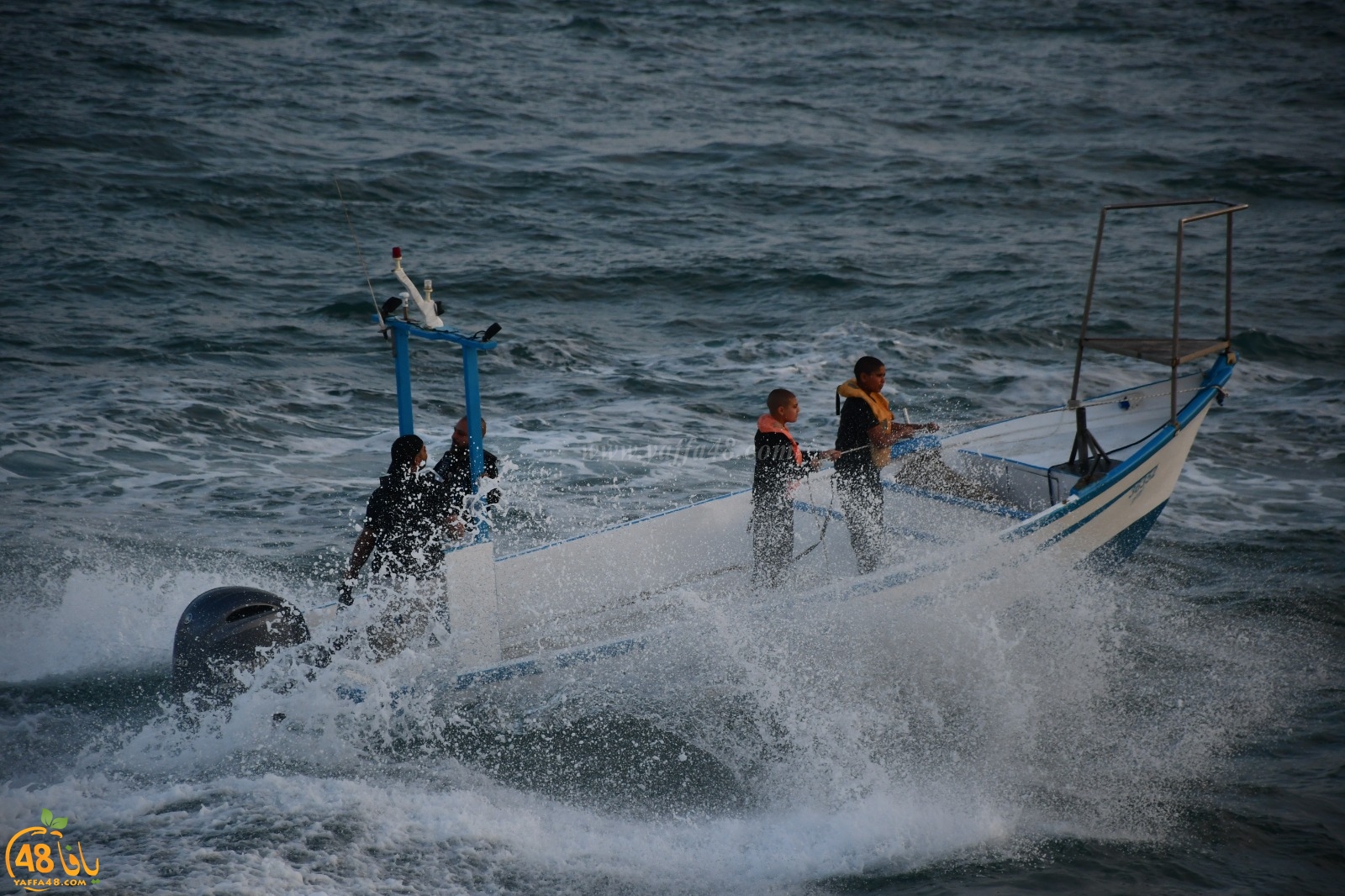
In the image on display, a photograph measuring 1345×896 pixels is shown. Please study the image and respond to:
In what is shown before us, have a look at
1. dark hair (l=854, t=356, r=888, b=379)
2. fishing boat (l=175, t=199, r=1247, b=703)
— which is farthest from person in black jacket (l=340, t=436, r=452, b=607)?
dark hair (l=854, t=356, r=888, b=379)

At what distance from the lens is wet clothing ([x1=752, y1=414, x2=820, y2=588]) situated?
7082 mm

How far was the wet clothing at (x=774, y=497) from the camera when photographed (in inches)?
279

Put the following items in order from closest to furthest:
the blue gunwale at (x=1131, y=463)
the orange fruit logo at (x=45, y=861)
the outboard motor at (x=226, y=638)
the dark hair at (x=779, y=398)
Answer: the orange fruit logo at (x=45, y=861) → the outboard motor at (x=226, y=638) → the dark hair at (x=779, y=398) → the blue gunwale at (x=1131, y=463)

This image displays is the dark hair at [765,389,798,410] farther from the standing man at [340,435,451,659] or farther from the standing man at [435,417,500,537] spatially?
the standing man at [340,435,451,659]

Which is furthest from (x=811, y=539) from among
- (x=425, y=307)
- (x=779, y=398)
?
(x=425, y=307)

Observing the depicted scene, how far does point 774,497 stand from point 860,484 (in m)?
0.67

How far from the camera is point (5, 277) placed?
15109mm

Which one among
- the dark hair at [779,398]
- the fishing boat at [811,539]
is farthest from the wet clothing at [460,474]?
the dark hair at [779,398]

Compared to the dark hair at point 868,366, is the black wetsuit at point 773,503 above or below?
below

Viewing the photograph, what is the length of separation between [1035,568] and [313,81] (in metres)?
21.4

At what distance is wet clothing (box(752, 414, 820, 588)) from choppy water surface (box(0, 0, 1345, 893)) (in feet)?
3.10

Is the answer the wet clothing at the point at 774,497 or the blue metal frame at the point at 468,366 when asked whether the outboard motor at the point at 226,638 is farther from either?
the wet clothing at the point at 774,497

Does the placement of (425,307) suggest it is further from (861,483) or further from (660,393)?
(660,393)

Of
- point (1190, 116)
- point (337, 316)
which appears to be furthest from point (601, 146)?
point (1190, 116)
